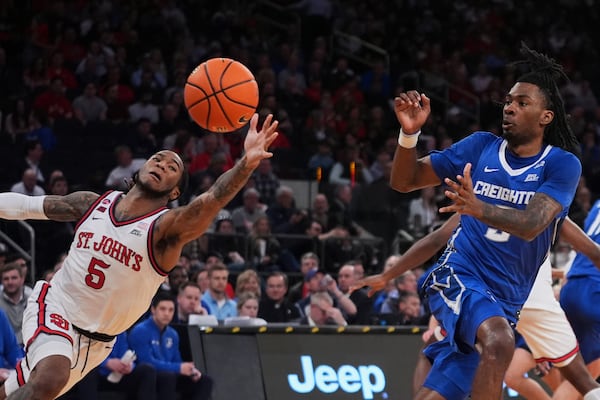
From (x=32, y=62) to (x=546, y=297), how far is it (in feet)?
38.3

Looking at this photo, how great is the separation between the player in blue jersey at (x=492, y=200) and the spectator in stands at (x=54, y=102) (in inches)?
426

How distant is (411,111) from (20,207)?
2621 mm

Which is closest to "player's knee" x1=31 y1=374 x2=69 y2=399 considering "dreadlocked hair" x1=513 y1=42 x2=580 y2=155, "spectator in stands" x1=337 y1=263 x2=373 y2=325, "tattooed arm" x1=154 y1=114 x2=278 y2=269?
"tattooed arm" x1=154 y1=114 x2=278 y2=269

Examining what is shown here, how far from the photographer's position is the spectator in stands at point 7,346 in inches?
399

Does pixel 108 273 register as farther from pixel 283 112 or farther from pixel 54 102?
pixel 283 112

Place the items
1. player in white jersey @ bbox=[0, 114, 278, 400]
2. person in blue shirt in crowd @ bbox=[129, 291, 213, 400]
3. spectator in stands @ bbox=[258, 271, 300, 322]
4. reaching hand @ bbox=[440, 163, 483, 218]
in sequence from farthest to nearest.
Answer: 1. spectator in stands @ bbox=[258, 271, 300, 322]
2. person in blue shirt in crowd @ bbox=[129, 291, 213, 400]
3. player in white jersey @ bbox=[0, 114, 278, 400]
4. reaching hand @ bbox=[440, 163, 483, 218]

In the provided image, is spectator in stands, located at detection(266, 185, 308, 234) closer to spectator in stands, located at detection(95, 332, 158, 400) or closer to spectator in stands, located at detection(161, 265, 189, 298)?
spectator in stands, located at detection(161, 265, 189, 298)

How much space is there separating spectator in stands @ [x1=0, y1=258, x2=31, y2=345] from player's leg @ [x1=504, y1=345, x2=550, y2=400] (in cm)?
467

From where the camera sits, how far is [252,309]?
1184 centimetres

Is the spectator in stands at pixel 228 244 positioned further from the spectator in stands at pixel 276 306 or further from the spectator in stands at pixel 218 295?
the spectator in stands at pixel 218 295

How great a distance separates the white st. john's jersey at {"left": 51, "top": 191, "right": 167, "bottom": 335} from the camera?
7254 millimetres

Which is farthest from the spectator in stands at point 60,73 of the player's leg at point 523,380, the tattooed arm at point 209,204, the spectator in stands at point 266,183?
the tattooed arm at point 209,204

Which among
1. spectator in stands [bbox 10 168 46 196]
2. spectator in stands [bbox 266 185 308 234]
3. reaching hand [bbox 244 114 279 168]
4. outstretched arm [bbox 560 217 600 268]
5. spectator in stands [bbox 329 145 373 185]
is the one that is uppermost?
reaching hand [bbox 244 114 279 168]

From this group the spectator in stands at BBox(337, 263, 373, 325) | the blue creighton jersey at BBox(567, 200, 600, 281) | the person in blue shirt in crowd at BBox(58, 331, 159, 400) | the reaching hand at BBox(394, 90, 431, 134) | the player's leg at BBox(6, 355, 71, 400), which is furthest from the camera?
the spectator in stands at BBox(337, 263, 373, 325)
